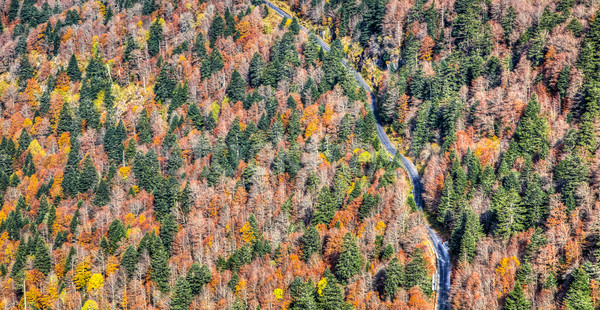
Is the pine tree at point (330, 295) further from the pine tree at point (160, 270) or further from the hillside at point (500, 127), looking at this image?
the pine tree at point (160, 270)

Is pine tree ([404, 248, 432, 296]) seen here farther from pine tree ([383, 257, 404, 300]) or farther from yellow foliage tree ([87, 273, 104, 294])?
yellow foliage tree ([87, 273, 104, 294])

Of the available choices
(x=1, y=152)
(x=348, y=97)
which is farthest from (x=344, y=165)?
(x=1, y=152)

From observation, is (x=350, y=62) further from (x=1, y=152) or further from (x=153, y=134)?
(x=1, y=152)

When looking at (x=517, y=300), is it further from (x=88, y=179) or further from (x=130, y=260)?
(x=88, y=179)

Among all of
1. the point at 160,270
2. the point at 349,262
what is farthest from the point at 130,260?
the point at 349,262

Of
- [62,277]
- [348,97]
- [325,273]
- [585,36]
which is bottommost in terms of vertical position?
[62,277]

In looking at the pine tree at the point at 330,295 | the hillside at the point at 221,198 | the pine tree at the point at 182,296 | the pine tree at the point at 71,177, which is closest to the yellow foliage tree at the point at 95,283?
the hillside at the point at 221,198
